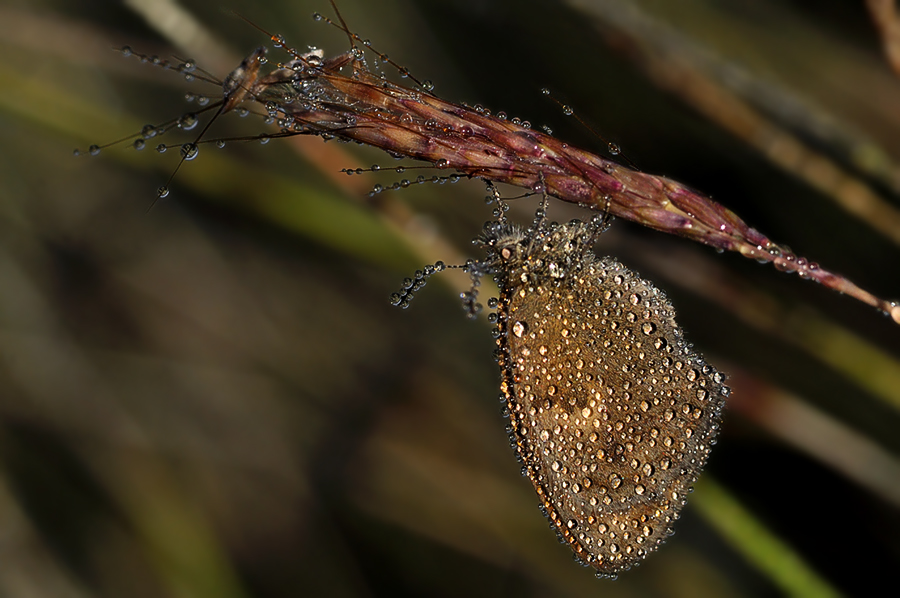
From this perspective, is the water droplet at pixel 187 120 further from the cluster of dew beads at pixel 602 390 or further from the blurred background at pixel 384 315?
the blurred background at pixel 384 315

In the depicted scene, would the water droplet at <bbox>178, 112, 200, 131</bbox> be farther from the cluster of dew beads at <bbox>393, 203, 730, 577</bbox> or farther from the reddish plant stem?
the cluster of dew beads at <bbox>393, 203, 730, 577</bbox>

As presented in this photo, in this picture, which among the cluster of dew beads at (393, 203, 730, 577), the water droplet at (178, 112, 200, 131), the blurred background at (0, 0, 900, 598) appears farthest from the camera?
the blurred background at (0, 0, 900, 598)

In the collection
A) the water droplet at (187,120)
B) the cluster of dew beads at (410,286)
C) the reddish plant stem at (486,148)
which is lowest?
the water droplet at (187,120)

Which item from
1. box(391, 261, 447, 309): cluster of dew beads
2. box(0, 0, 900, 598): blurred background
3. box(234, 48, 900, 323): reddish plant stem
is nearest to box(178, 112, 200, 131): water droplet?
box(234, 48, 900, 323): reddish plant stem

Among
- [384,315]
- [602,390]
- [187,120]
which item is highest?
[384,315]

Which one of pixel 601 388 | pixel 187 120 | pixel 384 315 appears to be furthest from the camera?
pixel 384 315

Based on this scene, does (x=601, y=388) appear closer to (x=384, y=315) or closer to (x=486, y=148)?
(x=486, y=148)

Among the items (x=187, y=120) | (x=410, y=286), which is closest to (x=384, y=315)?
(x=410, y=286)

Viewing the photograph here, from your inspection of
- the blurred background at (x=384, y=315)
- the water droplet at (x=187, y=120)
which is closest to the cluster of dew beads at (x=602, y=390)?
the water droplet at (x=187, y=120)
